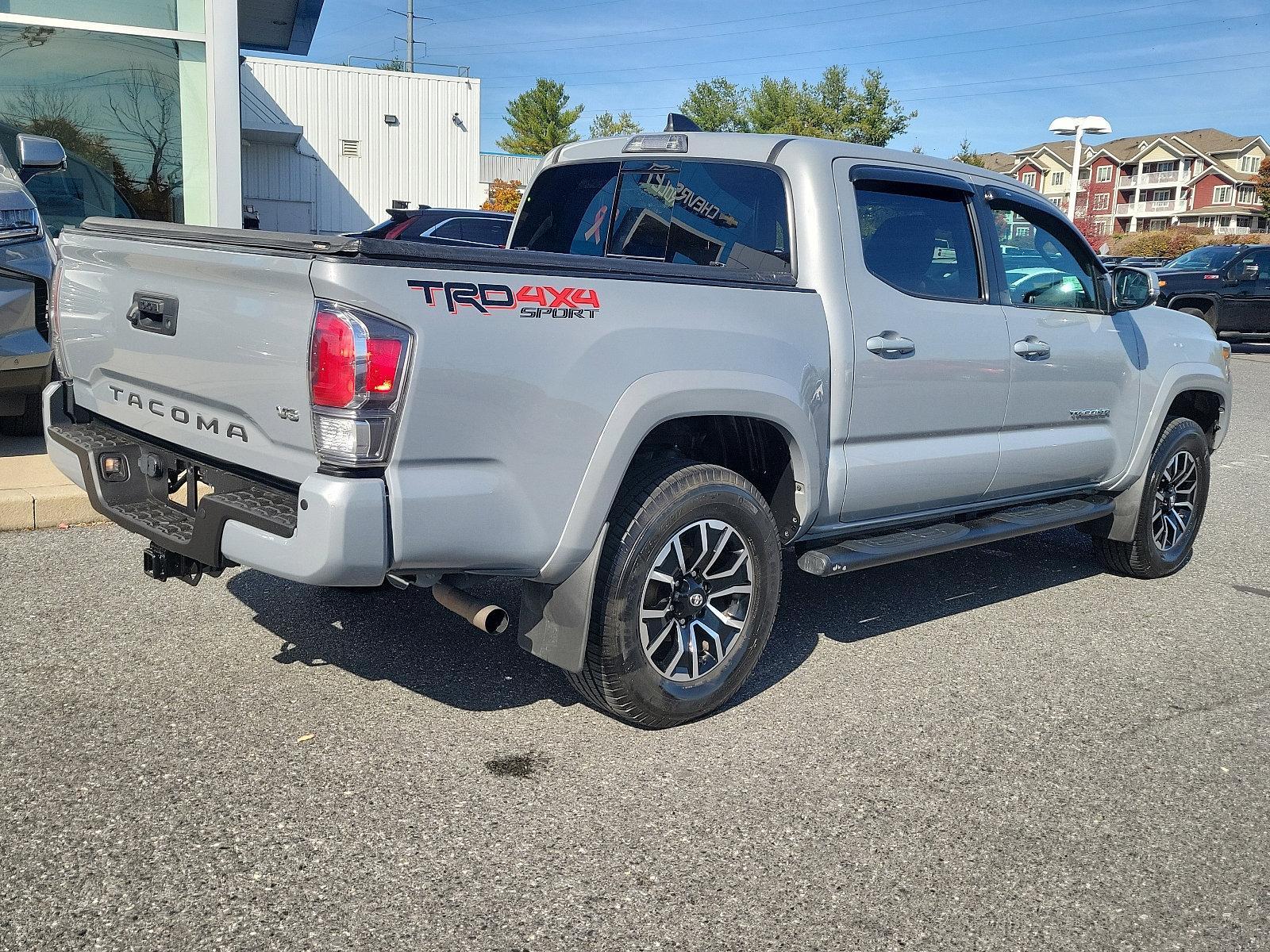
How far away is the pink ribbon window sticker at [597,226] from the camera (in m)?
4.80

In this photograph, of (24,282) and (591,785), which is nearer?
(591,785)

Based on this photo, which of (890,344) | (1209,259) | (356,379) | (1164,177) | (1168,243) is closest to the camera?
(356,379)

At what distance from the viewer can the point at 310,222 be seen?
31.9 meters

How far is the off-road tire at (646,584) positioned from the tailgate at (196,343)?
101 centimetres

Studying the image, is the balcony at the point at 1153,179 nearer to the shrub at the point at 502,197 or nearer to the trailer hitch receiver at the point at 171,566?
the shrub at the point at 502,197

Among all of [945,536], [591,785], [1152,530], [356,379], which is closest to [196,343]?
[356,379]

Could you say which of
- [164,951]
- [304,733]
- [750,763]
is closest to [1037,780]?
[750,763]

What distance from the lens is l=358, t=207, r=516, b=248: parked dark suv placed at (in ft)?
39.2

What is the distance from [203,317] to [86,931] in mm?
1654

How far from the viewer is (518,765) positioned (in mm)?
3508

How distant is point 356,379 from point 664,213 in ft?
6.48

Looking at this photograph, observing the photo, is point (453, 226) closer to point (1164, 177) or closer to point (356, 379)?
point (356, 379)

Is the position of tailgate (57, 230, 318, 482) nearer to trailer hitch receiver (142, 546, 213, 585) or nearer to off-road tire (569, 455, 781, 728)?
trailer hitch receiver (142, 546, 213, 585)

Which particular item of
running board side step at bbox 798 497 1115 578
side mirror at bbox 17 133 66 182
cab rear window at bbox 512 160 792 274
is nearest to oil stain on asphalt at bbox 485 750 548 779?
running board side step at bbox 798 497 1115 578
